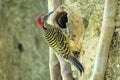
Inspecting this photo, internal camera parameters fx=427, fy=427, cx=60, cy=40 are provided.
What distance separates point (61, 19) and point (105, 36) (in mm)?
369

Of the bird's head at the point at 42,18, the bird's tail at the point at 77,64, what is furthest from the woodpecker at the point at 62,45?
the bird's head at the point at 42,18

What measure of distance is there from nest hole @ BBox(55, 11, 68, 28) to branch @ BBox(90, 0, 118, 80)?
0.33 m

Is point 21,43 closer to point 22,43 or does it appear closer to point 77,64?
point 22,43

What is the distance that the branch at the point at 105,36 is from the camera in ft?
5.40

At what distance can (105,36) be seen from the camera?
1.65 m

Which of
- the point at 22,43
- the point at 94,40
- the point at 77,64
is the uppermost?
the point at 94,40

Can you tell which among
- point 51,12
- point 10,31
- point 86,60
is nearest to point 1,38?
point 10,31

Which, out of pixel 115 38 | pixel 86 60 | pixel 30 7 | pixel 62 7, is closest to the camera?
pixel 115 38

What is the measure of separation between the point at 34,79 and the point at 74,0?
2392 millimetres

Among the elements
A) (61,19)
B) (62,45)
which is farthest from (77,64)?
(61,19)

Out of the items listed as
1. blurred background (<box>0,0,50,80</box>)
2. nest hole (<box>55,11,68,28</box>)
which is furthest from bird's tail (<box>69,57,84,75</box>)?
blurred background (<box>0,0,50,80</box>)

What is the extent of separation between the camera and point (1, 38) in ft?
13.9

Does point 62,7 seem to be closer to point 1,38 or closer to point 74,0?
point 74,0

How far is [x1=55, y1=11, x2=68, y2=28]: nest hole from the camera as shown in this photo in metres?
1.96
